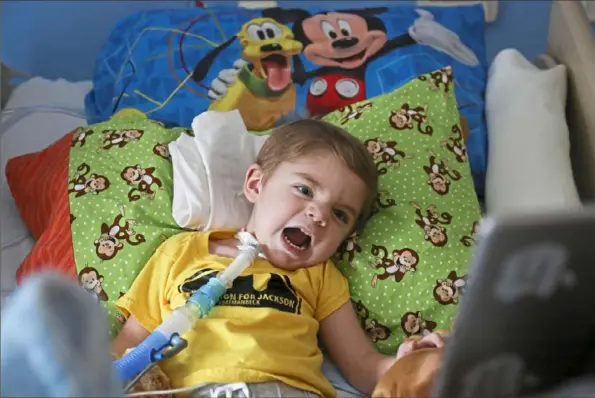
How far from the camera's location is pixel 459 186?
4.64 ft

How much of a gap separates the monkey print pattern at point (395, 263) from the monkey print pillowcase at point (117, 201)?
0.35 m

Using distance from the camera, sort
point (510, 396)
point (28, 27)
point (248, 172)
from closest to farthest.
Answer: point (510, 396) < point (248, 172) < point (28, 27)

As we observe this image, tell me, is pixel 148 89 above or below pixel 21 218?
above

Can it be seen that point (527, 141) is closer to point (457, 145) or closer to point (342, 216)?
point (457, 145)

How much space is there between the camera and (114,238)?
132 centimetres

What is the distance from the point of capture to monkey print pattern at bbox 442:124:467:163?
1.47 metres

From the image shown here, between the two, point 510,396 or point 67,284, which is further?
point 510,396

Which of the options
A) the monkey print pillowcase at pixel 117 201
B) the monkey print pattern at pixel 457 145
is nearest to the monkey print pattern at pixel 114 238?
the monkey print pillowcase at pixel 117 201

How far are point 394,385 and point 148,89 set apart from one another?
0.99 meters

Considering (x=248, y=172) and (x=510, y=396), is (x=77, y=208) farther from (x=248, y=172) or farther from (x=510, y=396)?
(x=510, y=396)

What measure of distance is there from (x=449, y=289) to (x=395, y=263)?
0.10m

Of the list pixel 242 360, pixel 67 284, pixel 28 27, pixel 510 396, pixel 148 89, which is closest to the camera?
pixel 67 284

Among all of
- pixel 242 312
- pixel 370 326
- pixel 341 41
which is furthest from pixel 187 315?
pixel 341 41

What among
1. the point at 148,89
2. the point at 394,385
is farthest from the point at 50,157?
the point at 394,385
